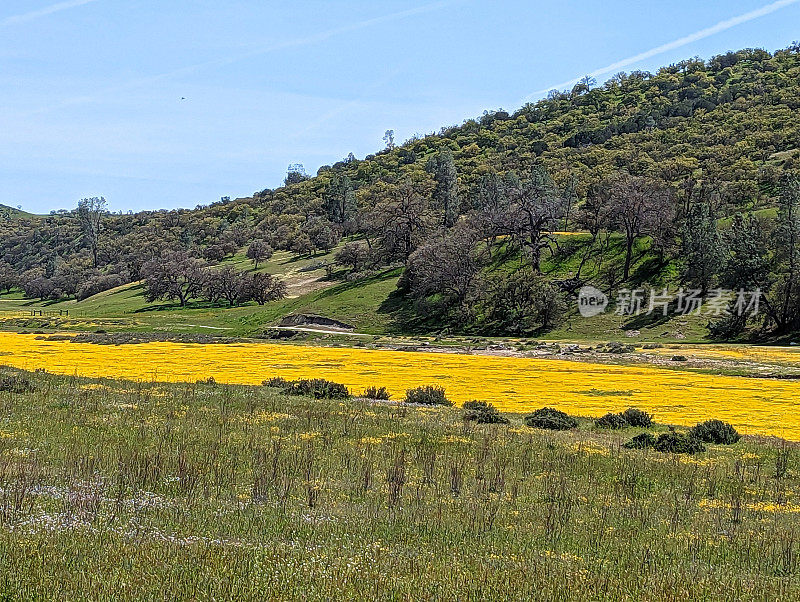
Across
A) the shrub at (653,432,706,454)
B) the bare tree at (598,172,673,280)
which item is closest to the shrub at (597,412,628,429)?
the shrub at (653,432,706,454)

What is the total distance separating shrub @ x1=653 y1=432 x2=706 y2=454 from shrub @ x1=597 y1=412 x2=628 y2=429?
366cm

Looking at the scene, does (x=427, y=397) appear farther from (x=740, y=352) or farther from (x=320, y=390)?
(x=740, y=352)

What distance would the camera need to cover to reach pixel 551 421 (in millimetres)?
21938

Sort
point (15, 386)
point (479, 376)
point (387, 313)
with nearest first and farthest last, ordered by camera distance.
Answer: point (15, 386) < point (479, 376) < point (387, 313)

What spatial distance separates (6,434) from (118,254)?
634 ft

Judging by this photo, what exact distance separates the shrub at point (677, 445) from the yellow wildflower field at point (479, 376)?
520 cm

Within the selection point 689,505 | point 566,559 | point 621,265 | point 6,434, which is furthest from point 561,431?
point 621,265

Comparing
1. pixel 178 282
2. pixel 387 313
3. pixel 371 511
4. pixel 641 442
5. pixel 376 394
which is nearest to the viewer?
pixel 371 511

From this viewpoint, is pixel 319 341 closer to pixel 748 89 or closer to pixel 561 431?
pixel 561 431

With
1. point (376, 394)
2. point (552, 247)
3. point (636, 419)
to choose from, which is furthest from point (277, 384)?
point (552, 247)

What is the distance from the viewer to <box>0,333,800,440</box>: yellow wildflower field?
94.0ft

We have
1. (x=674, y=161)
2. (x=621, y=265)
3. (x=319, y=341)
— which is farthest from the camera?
(x=674, y=161)

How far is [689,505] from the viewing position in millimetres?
12695

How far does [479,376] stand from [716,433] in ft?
69.1
